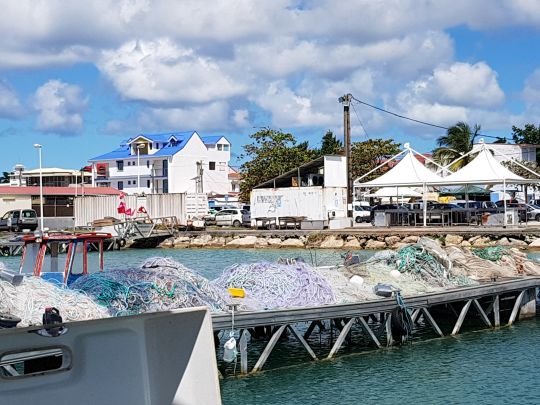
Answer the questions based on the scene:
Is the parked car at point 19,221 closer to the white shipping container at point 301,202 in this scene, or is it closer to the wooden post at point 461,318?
the white shipping container at point 301,202

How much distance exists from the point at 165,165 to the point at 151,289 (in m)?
76.2

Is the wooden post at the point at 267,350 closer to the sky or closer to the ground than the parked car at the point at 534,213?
closer to the ground

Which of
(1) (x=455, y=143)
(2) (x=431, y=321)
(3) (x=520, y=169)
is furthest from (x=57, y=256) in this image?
(1) (x=455, y=143)

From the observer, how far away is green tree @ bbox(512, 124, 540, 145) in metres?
94.7

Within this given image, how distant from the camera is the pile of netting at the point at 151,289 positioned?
48.2ft

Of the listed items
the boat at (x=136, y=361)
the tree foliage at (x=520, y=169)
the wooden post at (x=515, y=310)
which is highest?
the tree foliage at (x=520, y=169)

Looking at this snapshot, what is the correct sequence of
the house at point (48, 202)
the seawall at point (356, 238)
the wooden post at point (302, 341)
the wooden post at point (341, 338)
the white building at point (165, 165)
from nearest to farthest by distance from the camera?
the wooden post at point (302, 341) < the wooden post at point (341, 338) < the seawall at point (356, 238) < the house at point (48, 202) < the white building at point (165, 165)

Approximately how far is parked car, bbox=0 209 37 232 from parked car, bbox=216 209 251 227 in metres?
14.5

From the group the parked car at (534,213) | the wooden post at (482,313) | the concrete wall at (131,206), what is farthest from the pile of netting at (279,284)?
the concrete wall at (131,206)

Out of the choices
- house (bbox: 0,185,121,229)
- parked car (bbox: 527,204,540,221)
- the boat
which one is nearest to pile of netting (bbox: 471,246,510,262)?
the boat

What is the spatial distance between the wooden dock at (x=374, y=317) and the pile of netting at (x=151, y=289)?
0.74 meters

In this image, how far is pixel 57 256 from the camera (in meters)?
17.2

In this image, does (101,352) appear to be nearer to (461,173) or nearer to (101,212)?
(461,173)

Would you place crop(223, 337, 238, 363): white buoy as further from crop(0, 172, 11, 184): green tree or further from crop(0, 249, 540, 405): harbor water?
crop(0, 172, 11, 184): green tree
